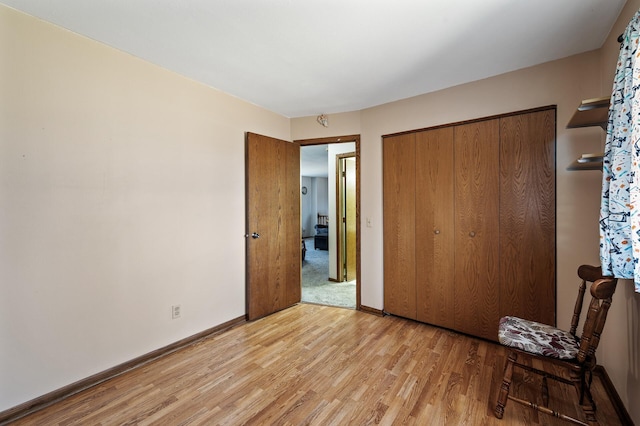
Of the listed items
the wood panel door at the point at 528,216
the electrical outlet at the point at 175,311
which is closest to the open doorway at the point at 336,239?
the wood panel door at the point at 528,216

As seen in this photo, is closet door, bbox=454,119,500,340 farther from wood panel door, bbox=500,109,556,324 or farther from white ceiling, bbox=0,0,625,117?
white ceiling, bbox=0,0,625,117

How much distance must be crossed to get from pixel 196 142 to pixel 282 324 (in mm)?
2034

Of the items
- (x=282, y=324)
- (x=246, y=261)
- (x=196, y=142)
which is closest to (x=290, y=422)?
(x=282, y=324)

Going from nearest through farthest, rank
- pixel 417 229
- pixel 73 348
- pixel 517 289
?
pixel 73 348 < pixel 517 289 < pixel 417 229

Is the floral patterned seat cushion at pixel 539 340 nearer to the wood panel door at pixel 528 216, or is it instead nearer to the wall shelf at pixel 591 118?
the wood panel door at pixel 528 216

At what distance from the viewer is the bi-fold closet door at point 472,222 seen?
7.57ft

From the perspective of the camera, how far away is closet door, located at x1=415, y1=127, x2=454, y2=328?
2746 millimetres

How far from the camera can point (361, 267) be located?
11.0 ft

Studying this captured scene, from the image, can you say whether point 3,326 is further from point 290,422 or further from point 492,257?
point 492,257

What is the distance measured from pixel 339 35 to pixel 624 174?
1753 mm

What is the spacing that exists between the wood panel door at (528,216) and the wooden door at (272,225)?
2237 millimetres

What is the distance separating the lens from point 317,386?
195 centimetres

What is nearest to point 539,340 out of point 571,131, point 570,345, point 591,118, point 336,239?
point 570,345

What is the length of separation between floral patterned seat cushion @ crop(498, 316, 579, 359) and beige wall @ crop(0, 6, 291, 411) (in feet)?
8.05
